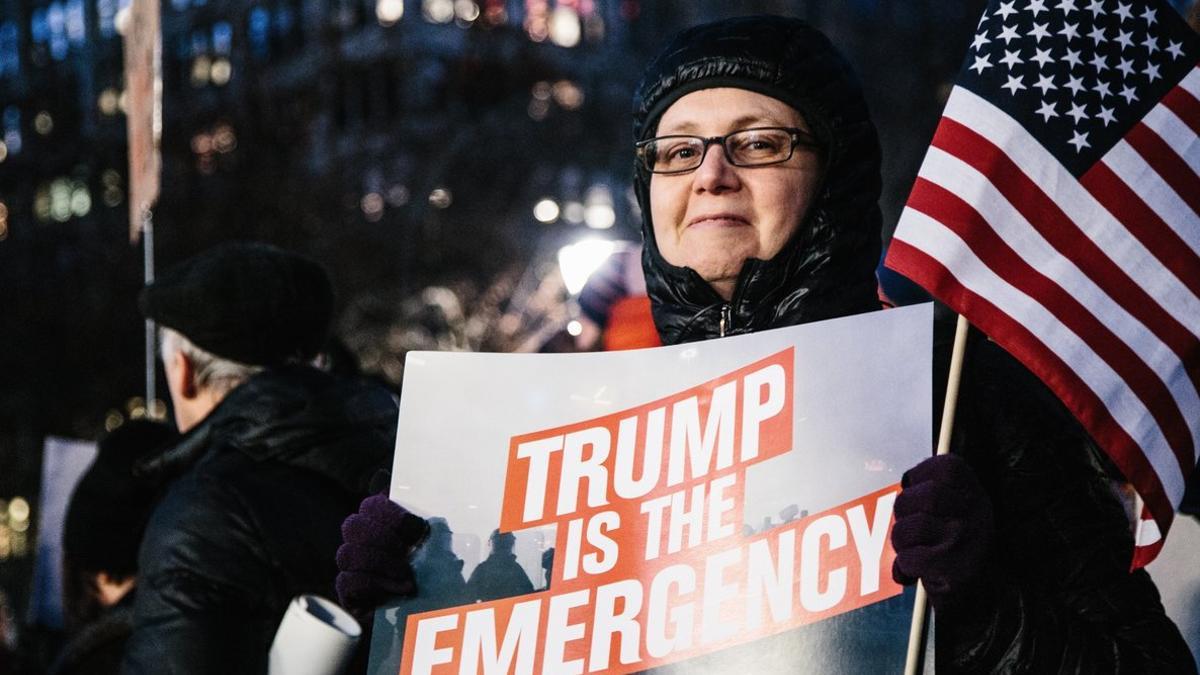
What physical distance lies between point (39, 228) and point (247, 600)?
61567 millimetres

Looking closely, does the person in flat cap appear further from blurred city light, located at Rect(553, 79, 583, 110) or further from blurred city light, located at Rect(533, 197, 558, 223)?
blurred city light, located at Rect(553, 79, 583, 110)

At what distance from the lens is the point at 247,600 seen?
2.91 metres

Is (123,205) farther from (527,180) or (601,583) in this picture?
(601,583)

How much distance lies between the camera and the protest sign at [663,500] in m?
1.89

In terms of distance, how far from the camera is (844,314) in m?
2.25

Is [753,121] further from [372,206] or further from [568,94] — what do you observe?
[568,94]

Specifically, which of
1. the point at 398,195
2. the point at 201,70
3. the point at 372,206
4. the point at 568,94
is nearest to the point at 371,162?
the point at 398,195

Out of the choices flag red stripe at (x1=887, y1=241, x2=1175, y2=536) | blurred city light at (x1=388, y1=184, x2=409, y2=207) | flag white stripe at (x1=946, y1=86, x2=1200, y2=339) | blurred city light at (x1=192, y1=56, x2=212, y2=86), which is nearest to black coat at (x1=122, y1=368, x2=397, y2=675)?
flag red stripe at (x1=887, y1=241, x2=1175, y2=536)

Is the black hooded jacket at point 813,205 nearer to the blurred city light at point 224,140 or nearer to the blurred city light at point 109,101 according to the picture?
the blurred city light at point 224,140

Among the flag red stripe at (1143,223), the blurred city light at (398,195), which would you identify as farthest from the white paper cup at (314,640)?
the blurred city light at (398,195)

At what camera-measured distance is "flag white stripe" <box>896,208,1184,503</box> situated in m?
Answer: 2.06

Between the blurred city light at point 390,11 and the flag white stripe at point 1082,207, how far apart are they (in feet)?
182

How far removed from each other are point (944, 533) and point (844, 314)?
1.74 feet

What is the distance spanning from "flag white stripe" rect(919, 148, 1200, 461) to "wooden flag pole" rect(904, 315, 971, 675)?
0.16m
